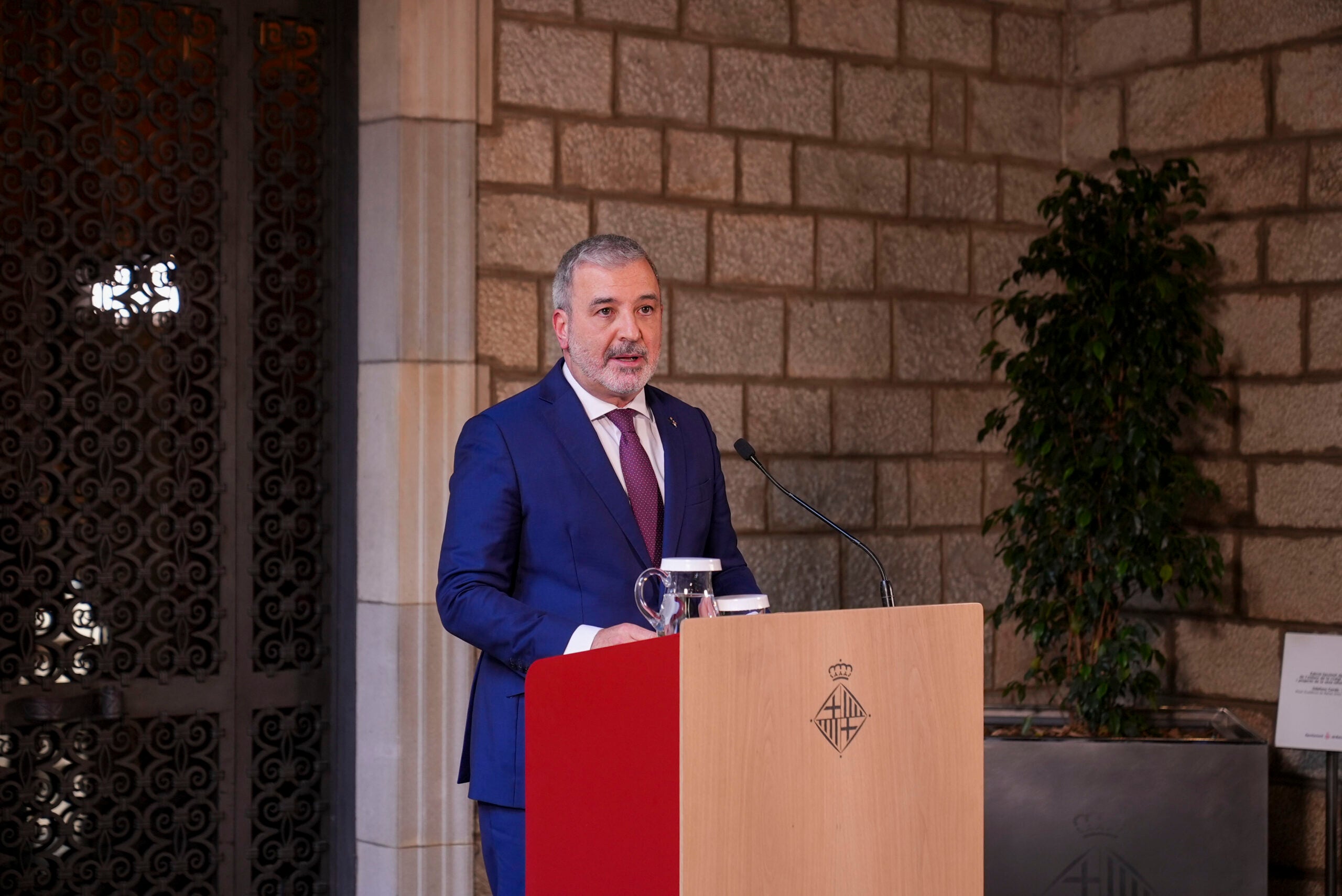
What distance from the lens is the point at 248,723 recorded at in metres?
3.64

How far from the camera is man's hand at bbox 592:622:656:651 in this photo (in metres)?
1.99

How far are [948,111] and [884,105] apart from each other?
0.83 ft

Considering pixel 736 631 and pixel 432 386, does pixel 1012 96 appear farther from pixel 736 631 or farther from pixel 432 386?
pixel 736 631

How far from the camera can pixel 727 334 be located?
408 centimetres

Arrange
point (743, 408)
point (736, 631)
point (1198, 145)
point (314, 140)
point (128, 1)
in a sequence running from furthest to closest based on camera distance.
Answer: point (1198, 145) → point (743, 408) → point (314, 140) → point (128, 1) → point (736, 631)

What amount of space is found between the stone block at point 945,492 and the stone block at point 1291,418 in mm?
792

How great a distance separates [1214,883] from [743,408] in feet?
5.72

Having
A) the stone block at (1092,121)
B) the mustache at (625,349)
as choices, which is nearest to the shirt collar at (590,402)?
the mustache at (625,349)

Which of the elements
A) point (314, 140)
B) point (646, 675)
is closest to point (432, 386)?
point (314, 140)

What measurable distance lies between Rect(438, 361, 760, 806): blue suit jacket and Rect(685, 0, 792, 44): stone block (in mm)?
1856

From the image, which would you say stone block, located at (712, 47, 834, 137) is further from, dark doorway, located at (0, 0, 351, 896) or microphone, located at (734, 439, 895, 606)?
microphone, located at (734, 439, 895, 606)

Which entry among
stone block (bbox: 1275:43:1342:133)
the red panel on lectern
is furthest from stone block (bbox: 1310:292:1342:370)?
the red panel on lectern

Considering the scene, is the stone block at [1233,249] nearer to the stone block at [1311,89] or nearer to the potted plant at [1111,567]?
the potted plant at [1111,567]

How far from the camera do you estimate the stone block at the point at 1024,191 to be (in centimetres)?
463
